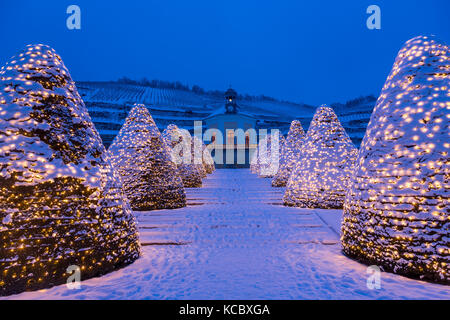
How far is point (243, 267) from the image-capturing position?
13.3 ft

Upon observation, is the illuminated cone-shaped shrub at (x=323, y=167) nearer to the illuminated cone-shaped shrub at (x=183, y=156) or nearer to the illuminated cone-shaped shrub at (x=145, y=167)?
the illuminated cone-shaped shrub at (x=145, y=167)

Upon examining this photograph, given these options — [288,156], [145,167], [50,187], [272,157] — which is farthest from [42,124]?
[272,157]

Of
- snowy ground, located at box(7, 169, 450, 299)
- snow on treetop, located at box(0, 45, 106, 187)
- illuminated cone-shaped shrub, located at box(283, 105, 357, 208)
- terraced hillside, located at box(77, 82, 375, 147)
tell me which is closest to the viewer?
snowy ground, located at box(7, 169, 450, 299)

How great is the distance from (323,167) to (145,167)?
16.3ft

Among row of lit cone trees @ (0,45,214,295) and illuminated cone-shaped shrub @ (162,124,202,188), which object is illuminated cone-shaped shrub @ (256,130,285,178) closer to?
illuminated cone-shaped shrub @ (162,124,202,188)

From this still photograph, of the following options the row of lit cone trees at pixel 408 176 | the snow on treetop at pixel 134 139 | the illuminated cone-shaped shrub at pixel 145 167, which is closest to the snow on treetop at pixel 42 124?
the row of lit cone trees at pixel 408 176

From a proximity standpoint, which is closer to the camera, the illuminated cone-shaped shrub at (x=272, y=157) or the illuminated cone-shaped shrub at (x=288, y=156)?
the illuminated cone-shaped shrub at (x=288, y=156)

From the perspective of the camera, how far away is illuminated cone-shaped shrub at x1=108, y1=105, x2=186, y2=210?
314 inches

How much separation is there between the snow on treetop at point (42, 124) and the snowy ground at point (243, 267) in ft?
4.53

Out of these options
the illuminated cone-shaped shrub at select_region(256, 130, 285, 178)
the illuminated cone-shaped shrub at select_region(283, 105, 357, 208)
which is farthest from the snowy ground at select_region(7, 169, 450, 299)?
the illuminated cone-shaped shrub at select_region(256, 130, 285, 178)

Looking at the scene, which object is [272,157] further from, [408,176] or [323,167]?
[408,176]

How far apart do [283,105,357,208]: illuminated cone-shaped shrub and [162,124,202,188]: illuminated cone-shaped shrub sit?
5914 mm

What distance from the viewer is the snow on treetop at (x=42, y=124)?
341 centimetres

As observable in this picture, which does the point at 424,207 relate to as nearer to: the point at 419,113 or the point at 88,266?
the point at 419,113
